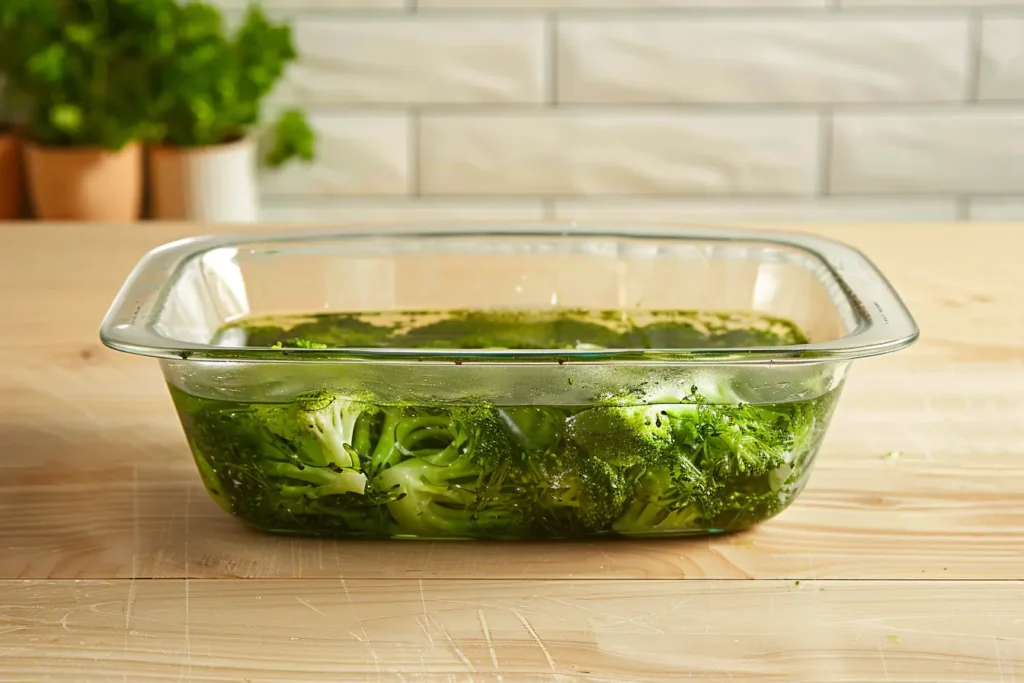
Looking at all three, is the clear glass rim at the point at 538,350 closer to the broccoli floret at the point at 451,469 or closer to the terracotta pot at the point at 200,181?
the broccoli floret at the point at 451,469

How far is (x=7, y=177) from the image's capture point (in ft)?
7.09

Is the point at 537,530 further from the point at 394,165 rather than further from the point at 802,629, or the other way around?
the point at 394,165

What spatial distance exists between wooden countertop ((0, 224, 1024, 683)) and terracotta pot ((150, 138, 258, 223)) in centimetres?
132

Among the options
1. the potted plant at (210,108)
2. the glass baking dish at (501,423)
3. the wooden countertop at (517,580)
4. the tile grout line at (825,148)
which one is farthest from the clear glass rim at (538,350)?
the tile grout line at (825,148)

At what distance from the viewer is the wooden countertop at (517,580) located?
0.54 m

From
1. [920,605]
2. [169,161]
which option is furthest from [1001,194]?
[920,605]

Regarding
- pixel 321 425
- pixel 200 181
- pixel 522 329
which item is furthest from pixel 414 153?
pixel 321 425

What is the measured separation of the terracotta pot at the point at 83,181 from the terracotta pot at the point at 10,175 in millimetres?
69

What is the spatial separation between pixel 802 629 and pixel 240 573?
29 centimetres

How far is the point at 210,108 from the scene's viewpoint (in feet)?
6.60

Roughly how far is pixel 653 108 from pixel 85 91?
1.08 metres

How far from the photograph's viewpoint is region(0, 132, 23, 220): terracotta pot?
2.14m

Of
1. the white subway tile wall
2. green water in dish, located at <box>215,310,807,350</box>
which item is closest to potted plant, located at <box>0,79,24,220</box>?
the white subway tile wall

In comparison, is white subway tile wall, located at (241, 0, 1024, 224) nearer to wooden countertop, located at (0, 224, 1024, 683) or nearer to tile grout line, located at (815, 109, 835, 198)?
tile grout line, located at (815, 109, 835, 198)
